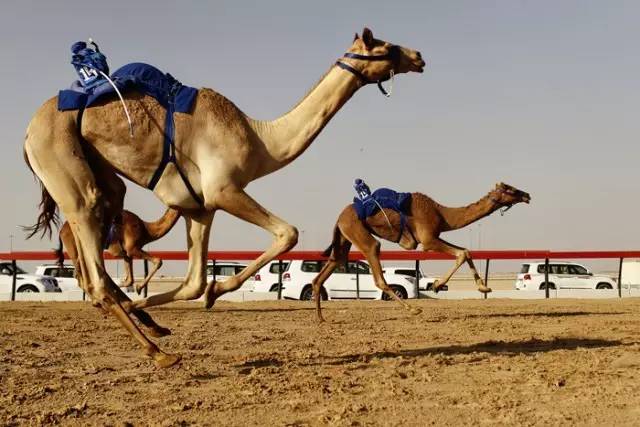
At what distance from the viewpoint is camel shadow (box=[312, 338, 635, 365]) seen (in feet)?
24.6

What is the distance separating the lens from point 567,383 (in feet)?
18.3

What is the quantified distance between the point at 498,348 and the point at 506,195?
7.70 meters

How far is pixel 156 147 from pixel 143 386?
206cm

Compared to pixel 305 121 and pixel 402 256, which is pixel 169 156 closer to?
pixel 305 121

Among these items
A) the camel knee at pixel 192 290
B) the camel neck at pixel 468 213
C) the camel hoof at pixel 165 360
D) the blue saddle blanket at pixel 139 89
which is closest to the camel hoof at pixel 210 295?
the camel knee at pixel 192 290

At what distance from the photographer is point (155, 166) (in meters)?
6.55

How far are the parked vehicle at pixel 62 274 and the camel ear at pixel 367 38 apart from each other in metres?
24.4

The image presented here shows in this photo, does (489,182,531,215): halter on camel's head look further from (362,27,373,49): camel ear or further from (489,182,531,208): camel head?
(362,27,373,49): camel ear

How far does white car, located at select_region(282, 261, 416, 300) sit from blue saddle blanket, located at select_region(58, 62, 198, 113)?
17.0 metres

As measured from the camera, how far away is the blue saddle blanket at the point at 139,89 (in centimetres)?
660

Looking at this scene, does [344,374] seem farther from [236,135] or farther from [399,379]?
[236,135]

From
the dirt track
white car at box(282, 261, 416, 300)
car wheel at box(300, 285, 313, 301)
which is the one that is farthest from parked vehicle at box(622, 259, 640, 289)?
the dirt track

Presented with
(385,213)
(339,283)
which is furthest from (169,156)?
(339,283)

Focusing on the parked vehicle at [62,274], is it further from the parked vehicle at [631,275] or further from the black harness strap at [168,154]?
the black harness strap at [168,154]
